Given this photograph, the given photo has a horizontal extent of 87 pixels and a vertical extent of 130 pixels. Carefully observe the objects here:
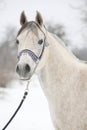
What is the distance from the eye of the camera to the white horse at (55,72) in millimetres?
3939

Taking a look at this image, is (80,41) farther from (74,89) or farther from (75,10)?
(74,89)

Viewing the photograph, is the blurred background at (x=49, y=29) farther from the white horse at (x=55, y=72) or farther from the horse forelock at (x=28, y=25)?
the horse forelock at (x=28, y=25)

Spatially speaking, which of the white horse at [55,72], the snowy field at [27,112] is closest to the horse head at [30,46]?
the white horse at [55,72]

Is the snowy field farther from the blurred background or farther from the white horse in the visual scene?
the white horse

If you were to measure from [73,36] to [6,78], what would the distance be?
4.87 meters

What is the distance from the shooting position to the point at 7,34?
56.5 feet

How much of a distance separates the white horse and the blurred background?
3.18 m

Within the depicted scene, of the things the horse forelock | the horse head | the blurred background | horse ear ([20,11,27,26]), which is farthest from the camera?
the blurred background

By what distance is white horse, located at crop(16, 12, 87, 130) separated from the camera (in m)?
3.94

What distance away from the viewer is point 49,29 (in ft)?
52.6

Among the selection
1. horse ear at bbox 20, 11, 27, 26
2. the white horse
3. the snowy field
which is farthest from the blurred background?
horse ear at bbox 20, 11, 27, 26

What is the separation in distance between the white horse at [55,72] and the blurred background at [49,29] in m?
3.18

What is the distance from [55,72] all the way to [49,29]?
1204 cm

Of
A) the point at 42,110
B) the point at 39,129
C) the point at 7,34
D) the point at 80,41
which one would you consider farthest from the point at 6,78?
the point at 39,129
